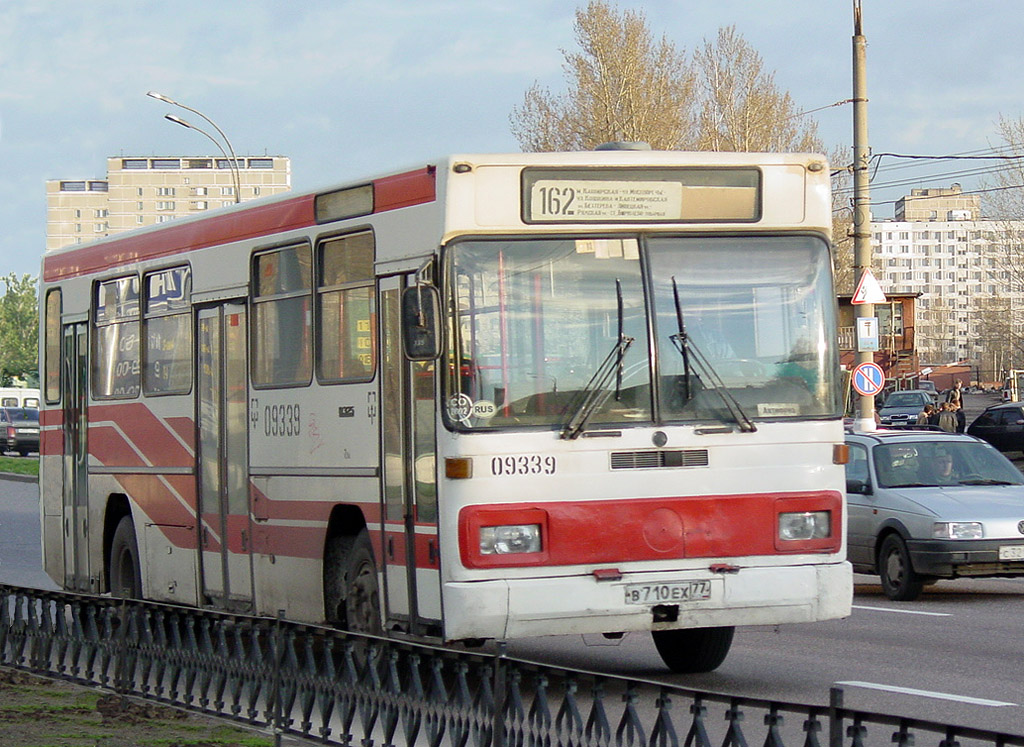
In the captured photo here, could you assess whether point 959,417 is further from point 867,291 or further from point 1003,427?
point 867,291

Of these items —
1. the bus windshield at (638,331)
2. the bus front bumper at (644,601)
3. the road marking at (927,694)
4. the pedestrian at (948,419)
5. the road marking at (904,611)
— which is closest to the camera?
the bus front bumper at (644,601)

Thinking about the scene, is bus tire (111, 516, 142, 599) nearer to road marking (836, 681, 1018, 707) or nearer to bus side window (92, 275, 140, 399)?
bus side window (92, 275, 140, 399)

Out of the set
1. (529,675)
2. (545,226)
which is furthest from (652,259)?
(529,675)

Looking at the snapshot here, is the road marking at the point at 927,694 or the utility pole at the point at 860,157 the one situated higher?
the utility pole at the point at 860,157

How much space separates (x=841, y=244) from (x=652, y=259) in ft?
216

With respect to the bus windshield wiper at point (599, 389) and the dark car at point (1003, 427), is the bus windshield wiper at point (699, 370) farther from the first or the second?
the dark car at point (1003, 427)

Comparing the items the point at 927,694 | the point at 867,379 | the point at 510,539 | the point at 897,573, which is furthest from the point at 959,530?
Answer: the point at 867,379

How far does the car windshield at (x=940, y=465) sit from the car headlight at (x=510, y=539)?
26.2 feet

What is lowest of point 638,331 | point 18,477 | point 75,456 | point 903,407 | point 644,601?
point 18,477

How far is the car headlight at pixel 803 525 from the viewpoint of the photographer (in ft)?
30.2

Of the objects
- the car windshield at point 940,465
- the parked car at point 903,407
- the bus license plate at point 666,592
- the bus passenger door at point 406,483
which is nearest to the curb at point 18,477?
the parked car at point 903,407

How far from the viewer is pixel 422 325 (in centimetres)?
865

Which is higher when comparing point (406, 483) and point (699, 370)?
point (699, 370)

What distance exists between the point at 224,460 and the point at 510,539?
3496 millimetres
